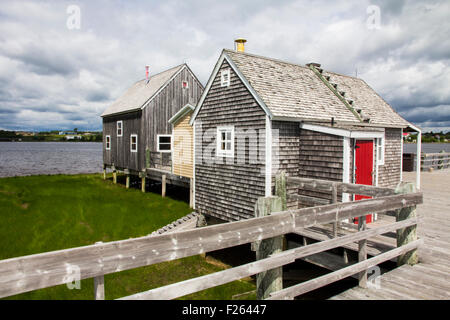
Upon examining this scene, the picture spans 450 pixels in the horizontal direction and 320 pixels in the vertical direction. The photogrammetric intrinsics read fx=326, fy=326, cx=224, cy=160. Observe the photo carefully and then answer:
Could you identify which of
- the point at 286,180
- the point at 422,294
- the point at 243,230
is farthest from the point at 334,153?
the point at 243,230

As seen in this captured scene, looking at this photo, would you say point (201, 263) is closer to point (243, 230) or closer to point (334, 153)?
point (334, 153)

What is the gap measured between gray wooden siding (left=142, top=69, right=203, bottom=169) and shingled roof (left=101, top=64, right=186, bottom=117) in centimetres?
41

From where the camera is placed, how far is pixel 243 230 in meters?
3.44

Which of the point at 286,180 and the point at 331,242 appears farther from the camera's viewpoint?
the point at 286,180

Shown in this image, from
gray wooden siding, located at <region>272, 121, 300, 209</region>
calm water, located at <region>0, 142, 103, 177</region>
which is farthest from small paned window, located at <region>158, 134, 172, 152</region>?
calm water, located at <region>0, 142, 103, 177</region>

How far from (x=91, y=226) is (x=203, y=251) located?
46.7 feet

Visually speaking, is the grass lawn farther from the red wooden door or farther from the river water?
the river water

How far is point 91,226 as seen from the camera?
1564cm

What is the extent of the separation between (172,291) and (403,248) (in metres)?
4.49

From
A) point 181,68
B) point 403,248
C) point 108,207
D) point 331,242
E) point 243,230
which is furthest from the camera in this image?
point 181,68

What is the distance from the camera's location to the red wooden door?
1062 centimetres

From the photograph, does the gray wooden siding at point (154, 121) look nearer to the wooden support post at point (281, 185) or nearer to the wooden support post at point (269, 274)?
the wooden support post at point (281, 185)

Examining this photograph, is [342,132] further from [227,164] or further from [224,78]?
[224,78]

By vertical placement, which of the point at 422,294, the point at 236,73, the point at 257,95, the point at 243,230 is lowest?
the point at 422,294
